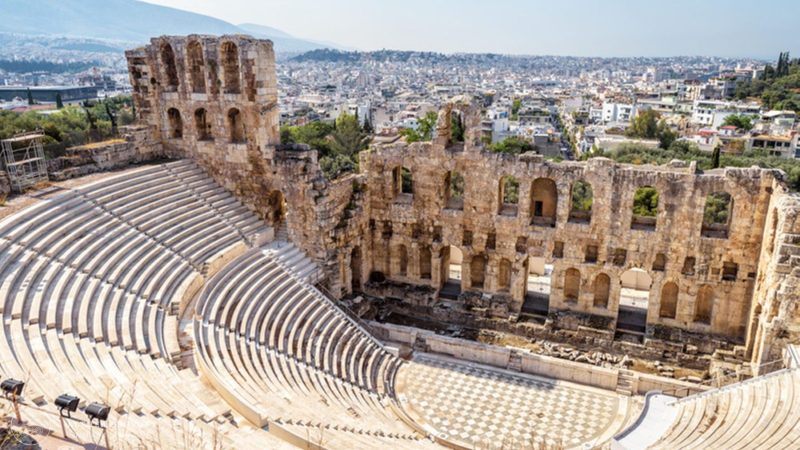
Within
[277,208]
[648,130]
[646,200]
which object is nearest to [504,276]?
[277,208]

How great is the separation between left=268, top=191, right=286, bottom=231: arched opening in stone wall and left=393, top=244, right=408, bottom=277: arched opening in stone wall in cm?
554

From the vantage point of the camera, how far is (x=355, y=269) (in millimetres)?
27531

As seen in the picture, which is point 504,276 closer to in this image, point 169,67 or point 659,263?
point 659,263

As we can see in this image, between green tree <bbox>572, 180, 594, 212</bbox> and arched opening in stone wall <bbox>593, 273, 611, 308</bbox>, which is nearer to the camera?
arched opening in stone wall <bbox>593, 273, 611, 308</bbox>

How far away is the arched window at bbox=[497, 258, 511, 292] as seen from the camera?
2639cm

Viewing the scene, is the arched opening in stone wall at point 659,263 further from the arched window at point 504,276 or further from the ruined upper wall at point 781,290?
the arched window at point 504,276

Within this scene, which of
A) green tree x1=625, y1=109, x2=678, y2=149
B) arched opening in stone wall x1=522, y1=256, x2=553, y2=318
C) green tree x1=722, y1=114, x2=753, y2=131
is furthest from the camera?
green tree x1=722, y1=114, x2=753, y2=131

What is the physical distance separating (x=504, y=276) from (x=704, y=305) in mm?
8272

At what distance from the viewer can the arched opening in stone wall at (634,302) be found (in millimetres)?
24422

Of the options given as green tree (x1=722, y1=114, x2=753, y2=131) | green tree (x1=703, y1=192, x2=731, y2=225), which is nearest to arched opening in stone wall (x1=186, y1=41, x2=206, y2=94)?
green tree (x1=703, y1=192, x2=731, y2=225)

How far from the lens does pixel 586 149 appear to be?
75812 millimetres

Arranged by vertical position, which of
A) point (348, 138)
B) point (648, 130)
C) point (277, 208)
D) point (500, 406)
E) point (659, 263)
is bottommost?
point (500, 406)

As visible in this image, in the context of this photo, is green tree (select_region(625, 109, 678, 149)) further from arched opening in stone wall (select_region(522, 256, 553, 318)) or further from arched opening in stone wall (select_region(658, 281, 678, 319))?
arched opening in stone wall (select_region(658, 281, 678, 319))

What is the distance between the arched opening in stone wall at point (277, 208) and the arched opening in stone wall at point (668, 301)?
662 inches
